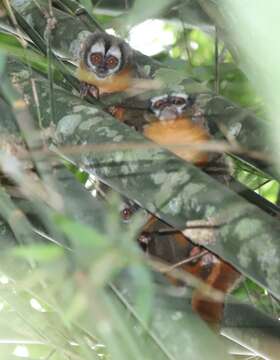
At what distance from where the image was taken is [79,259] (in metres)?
1.04

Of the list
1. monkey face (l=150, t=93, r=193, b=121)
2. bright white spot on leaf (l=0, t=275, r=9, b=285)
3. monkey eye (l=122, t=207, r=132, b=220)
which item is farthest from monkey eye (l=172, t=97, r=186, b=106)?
bright white spot on leaf (l=0, t=275, r=9, b=285)

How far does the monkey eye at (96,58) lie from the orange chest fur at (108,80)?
0.24 feet

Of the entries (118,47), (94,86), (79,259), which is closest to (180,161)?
(79,259)

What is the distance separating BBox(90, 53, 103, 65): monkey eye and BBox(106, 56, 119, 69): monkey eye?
0.18 ft

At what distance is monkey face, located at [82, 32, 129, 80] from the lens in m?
3.74

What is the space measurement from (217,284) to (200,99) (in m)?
0.69

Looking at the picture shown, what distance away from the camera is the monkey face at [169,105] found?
10.5 ft

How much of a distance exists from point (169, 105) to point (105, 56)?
915 mm

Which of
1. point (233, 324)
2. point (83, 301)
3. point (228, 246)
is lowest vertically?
point (233, 324)

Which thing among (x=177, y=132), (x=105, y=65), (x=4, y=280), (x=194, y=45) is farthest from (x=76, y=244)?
(x=194, y=45)

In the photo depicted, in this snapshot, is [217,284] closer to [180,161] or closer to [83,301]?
[180,161]

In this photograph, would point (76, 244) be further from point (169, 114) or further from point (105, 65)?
point (105, 65)

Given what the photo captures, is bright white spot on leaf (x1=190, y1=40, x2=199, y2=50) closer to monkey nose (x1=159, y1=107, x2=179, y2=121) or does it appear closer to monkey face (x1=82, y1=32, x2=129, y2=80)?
monkey face (x1=82, y1=32, x2=129, y2=80)

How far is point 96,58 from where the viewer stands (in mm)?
3898
